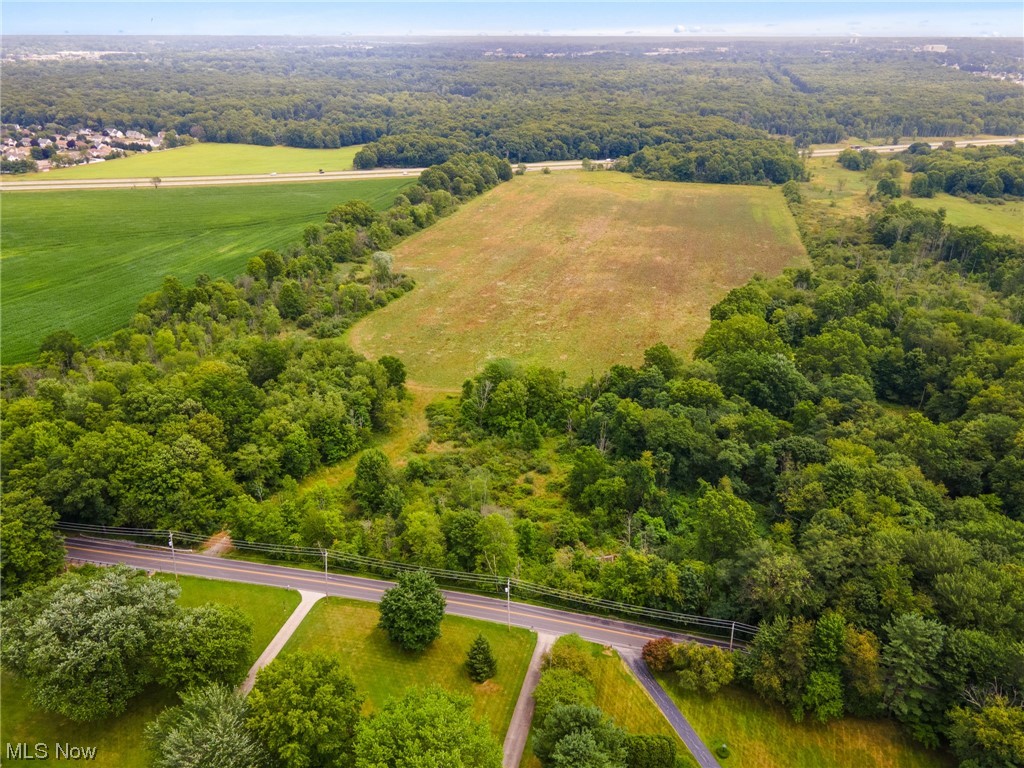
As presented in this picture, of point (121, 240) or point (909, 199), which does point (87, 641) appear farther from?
point (909, 199)

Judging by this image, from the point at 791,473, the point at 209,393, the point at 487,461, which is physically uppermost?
the point at 209,393

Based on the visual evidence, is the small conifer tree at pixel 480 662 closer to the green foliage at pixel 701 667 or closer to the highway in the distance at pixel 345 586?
the highway in the distance at pixel 345 586

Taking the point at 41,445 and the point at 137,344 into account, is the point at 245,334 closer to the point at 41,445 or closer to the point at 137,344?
the point at 137,344

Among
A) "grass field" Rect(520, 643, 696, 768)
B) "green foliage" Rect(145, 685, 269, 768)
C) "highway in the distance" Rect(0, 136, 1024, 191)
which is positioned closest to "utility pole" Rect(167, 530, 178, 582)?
"green foliage" Rect(145, 685, 269, 768)

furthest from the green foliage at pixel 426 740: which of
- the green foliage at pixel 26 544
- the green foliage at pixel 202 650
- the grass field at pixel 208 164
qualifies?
the grass field at pixel 208 164

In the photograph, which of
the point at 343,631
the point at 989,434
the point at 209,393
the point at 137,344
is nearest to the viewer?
the point at 343,631

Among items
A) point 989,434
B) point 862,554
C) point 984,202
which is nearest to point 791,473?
point 862,554

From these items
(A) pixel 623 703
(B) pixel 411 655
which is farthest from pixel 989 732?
(B) pixel 411 655
